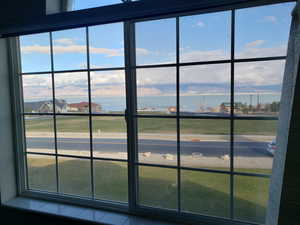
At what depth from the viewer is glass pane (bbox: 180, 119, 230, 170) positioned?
1174 mm

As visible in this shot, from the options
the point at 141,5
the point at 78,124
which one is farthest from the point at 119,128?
the point at 141,5

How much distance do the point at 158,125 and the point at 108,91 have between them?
416 mm

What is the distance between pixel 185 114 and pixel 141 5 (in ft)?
2.21

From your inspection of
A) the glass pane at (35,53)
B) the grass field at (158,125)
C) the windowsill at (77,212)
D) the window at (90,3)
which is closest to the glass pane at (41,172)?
the windowsill at (77,212)

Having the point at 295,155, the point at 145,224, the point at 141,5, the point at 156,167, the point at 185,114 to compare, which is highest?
the point at 141,5

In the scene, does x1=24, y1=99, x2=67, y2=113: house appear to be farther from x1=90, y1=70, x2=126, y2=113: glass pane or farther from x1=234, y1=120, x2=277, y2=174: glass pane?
x1=234, y1=120, x2=277, y2=174: glass pane

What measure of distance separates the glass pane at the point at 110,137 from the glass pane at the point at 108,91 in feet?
0.23

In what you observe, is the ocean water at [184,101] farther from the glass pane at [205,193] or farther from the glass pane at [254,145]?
the glass pane at [205,193]

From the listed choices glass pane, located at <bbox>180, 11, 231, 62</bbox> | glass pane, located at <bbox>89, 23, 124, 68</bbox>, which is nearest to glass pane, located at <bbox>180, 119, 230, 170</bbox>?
glass pane, located at <bbox>180, 11, 231, 62</bbox>

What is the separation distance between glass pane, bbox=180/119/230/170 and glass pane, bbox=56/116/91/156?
2.30 feet

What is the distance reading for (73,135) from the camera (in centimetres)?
151

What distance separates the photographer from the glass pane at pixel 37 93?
1553 mm

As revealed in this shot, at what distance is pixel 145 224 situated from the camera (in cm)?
125

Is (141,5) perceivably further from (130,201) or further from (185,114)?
(130,201)
